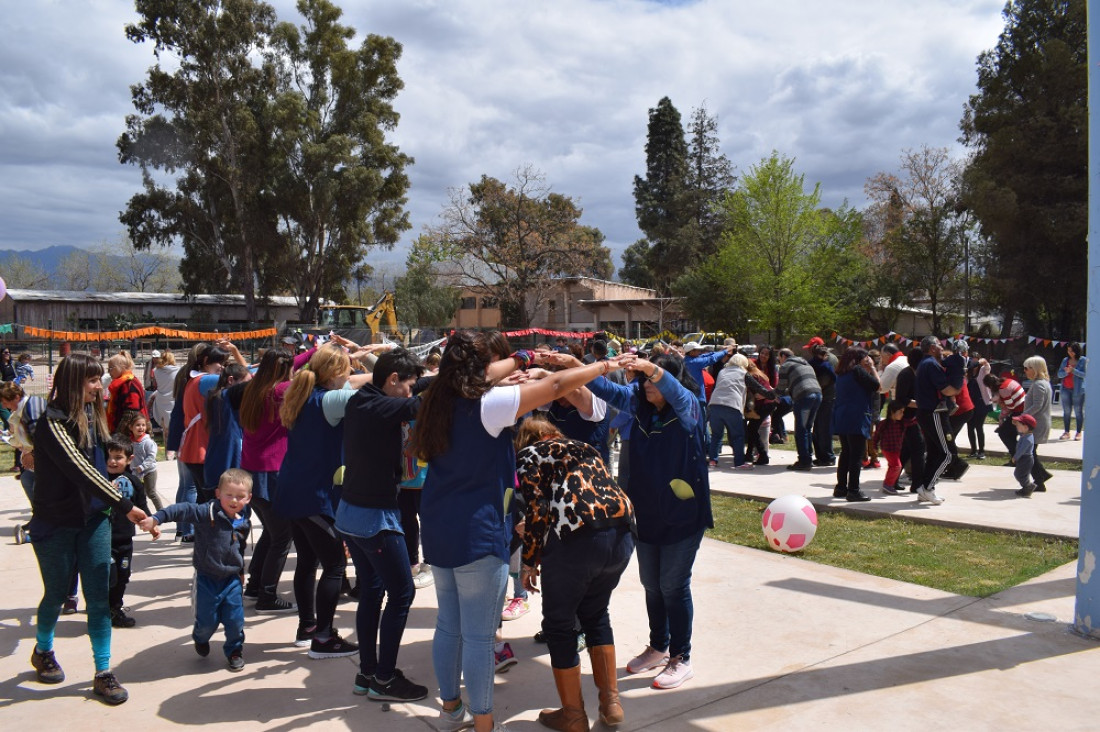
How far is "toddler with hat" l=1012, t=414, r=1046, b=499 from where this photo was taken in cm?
817

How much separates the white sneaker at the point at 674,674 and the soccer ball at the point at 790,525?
8.11 feet

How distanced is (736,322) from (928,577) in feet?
118

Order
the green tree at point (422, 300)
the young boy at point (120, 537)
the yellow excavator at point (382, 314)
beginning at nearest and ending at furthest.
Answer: the young boy at point (120, 537) < the yellow excavator at point (382, 314) < the green tree at point (422, 300)

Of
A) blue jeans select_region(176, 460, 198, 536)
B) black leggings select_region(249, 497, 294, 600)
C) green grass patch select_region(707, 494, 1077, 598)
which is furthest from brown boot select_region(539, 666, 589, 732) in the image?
blue jeans select_region(176, 460, 198, 536)

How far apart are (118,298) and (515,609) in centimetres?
5076

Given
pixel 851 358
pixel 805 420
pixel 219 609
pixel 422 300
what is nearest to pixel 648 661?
pixel 219 609

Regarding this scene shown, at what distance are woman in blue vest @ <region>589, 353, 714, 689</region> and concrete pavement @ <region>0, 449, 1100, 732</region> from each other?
37cm

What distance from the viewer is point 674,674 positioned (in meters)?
3.94

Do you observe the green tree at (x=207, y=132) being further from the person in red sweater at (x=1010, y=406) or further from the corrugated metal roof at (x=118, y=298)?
the person in red sweater at (x=1010, y=406)

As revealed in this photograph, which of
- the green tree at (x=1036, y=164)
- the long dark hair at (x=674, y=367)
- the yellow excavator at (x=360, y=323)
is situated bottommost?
the long dark hair at (x=674, y=367)

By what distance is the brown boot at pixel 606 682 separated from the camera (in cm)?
345

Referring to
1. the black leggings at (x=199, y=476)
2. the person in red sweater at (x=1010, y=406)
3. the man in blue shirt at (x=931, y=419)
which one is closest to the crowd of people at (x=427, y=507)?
the black leggings at (x=199, y=476)

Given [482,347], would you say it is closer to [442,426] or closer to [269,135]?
[442,426]

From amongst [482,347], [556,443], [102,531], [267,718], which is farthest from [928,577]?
[102,531]
